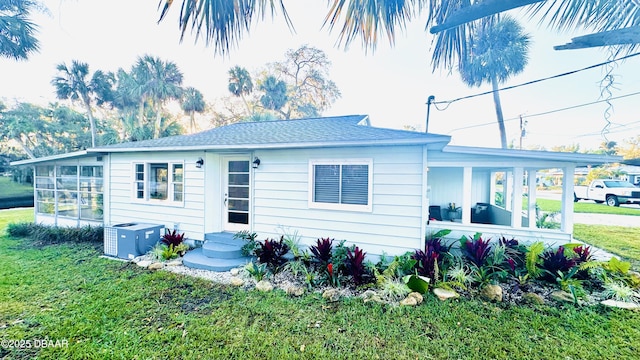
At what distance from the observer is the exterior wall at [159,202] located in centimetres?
627

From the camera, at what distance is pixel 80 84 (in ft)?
56.0

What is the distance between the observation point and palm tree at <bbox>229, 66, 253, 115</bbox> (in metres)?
19.6

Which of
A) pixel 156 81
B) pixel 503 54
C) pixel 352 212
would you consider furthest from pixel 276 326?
pixel 156 81

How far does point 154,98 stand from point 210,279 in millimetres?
19498

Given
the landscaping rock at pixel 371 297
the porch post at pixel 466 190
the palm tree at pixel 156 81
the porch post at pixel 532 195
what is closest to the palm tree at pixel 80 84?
the palm tree at pixel 156 81

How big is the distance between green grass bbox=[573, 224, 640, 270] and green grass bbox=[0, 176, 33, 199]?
2803cm

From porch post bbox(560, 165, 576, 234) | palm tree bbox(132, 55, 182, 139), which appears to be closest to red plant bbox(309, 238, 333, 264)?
porch post bbox(560, 165, 576, 234)

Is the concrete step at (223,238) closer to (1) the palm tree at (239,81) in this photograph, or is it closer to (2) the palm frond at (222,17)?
(2) the palm frond at (222,17)

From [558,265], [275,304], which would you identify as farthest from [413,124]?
[275,304]

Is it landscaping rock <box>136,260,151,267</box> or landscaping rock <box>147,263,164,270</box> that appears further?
landscaping rock <box>136,260,151,267</box>

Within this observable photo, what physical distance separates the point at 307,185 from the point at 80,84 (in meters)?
20.6

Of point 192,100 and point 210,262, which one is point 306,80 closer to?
point 192,100

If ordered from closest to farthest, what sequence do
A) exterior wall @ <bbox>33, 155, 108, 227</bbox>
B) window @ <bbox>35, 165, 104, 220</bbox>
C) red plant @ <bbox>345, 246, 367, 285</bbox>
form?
red plant @ <bbox>345, 246, 367, 285</bbox>
exterior wall @ <bbox>33, 155, 108, 227</bbox>
window @ <bbox>35, 165, 104, 220</bbox>

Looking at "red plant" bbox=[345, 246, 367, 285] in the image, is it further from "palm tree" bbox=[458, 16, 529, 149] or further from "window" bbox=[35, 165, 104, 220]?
"palm tree" bbox=[458, 16, 529, 149]
